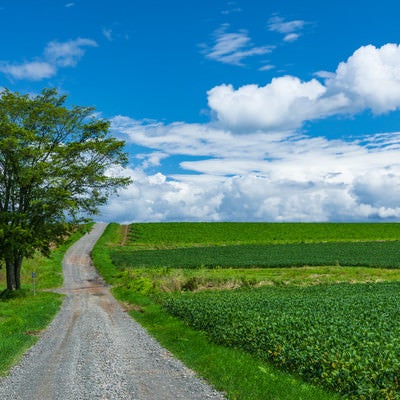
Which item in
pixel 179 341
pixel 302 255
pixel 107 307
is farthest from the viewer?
pixel 302 255

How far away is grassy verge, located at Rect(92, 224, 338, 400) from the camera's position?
14281 millimetres

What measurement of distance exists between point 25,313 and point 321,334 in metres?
24.8

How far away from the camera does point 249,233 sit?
368 ft

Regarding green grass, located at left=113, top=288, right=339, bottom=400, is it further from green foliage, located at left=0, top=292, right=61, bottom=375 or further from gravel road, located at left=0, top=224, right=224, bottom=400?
green foliage, located at left=0, top=292, right=61, bottom=375

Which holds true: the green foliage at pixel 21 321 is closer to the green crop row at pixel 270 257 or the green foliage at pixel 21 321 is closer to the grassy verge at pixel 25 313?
the grassy verge at pixel 25 313

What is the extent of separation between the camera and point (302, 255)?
69.2 meters

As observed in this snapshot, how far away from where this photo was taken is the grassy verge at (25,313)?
22.7 metres

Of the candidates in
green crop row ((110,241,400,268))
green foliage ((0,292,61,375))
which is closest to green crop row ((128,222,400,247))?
green crop row ((110,241,400,268))

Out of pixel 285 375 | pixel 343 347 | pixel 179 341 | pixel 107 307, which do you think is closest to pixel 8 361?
pixel 179 341

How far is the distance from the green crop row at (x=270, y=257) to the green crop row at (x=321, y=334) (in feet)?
102

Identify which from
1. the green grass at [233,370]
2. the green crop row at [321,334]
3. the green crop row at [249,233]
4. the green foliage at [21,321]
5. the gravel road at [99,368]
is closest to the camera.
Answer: the green crop row at [321,334]

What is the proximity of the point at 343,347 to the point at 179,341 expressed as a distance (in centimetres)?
1002

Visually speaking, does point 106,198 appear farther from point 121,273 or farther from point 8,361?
point 8,361

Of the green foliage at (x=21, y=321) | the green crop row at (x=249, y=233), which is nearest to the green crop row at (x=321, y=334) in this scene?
the green foliage at (x=21, y=321)
